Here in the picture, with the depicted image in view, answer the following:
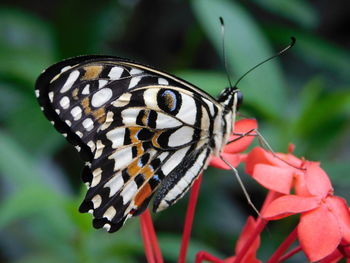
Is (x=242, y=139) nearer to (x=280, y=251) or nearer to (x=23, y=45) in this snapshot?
(x=280, y=251)

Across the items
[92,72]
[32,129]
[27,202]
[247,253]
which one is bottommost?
[32,129]

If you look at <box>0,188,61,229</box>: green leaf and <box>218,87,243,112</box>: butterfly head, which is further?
<box>0,188,61,229</box>: green leaf

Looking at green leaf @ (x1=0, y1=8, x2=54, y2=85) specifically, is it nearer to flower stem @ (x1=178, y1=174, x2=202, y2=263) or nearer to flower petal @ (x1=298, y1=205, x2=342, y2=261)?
flower stem @ (x1=178, y1=174, x2=202, y2=263)

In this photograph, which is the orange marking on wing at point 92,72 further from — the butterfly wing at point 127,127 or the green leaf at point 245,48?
the green leaf at point 245,48

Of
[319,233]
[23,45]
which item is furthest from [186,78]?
[23,45]

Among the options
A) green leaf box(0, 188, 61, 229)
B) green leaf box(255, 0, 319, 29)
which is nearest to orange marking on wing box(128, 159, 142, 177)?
green leaf box(0, 188, 61, 229)

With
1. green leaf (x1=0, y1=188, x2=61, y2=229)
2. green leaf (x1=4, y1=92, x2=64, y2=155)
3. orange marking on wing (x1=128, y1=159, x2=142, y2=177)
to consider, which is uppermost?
orange marking on wing (x1=128, y1=159, x2=142, y2=177)

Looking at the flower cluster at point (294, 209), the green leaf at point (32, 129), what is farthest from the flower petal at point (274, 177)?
the green leaf at point (32, 129)

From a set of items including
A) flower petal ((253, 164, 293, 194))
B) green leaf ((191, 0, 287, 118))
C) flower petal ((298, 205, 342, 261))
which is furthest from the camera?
green leaf ((191, 0, 287, 118))
